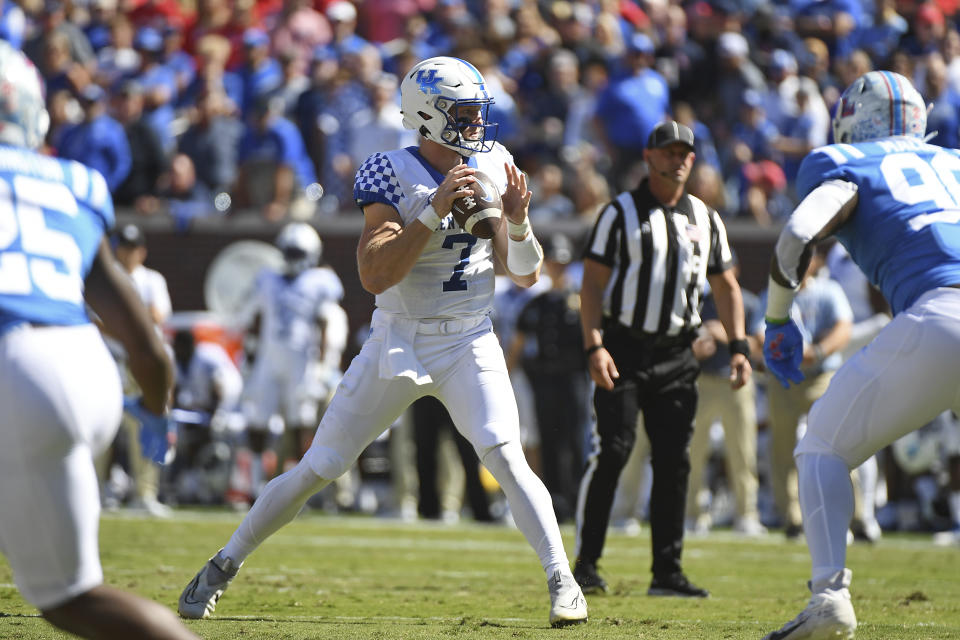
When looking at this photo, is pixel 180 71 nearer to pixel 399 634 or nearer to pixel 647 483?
pixel 647 483

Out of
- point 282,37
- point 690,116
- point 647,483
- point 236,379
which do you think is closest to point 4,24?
point 282,37

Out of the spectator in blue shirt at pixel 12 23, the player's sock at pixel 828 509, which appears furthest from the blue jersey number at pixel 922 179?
the spectator in blue shirt at pixel 12 23

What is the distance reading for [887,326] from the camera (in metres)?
4.49

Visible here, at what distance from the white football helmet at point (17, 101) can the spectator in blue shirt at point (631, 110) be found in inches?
394

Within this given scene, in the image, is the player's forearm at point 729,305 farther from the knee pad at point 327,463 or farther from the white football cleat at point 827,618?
the white football cleat at point 827,618

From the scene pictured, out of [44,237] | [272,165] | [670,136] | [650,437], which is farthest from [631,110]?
[44,237]

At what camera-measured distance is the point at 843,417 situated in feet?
14.7

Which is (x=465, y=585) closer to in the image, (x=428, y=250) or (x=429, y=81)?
(x=428, y=250)

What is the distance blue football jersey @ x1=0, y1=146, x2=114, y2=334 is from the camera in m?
3.33

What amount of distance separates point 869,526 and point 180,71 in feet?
29.8

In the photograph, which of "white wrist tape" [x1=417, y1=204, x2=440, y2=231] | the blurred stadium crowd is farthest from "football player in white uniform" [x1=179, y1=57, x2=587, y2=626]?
the blurred stadium crowd

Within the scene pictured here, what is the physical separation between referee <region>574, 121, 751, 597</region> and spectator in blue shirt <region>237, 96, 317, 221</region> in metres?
6.91

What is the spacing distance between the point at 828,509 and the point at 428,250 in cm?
173

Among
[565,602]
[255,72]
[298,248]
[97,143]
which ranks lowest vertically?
[565,602]
